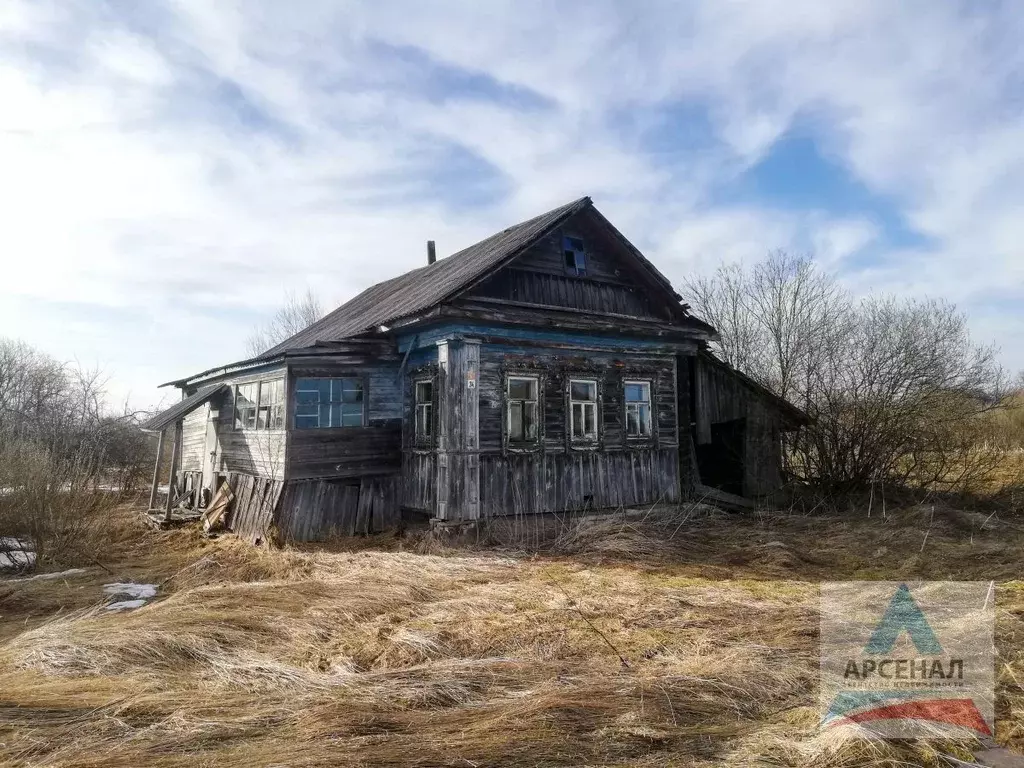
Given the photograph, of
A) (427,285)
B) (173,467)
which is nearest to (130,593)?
(173,467)

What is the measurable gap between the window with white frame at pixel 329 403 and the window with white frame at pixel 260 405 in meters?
0.41

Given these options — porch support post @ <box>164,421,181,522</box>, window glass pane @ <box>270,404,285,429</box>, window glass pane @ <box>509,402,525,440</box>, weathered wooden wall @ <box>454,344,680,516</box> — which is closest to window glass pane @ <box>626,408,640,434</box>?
weathered wooden wall @ <box>454,344,680,516</box>

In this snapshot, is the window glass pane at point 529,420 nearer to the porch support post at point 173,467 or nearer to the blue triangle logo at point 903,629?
the blue triangle logo at point 903,629

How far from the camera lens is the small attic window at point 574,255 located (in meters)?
13.1

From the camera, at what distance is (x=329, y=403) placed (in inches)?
468

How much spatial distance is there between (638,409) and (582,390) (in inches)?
58.8

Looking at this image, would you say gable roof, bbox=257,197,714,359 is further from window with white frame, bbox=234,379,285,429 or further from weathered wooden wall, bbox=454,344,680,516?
weathered wooden wall, bbox=454,344,680,516

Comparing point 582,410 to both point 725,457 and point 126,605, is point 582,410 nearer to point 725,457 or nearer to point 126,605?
point 725,457

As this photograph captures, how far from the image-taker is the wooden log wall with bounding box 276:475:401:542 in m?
11.4

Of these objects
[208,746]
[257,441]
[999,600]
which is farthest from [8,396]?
[999,600]

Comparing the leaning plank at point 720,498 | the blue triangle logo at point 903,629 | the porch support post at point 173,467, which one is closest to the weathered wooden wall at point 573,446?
the leaning plank at point 720,498

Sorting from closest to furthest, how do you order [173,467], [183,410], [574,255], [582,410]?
[582,410] → [574,255] → [183,410] → [173,467]

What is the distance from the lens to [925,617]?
249 inches

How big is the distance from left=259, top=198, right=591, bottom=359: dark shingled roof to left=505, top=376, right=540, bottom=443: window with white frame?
2.08 m
